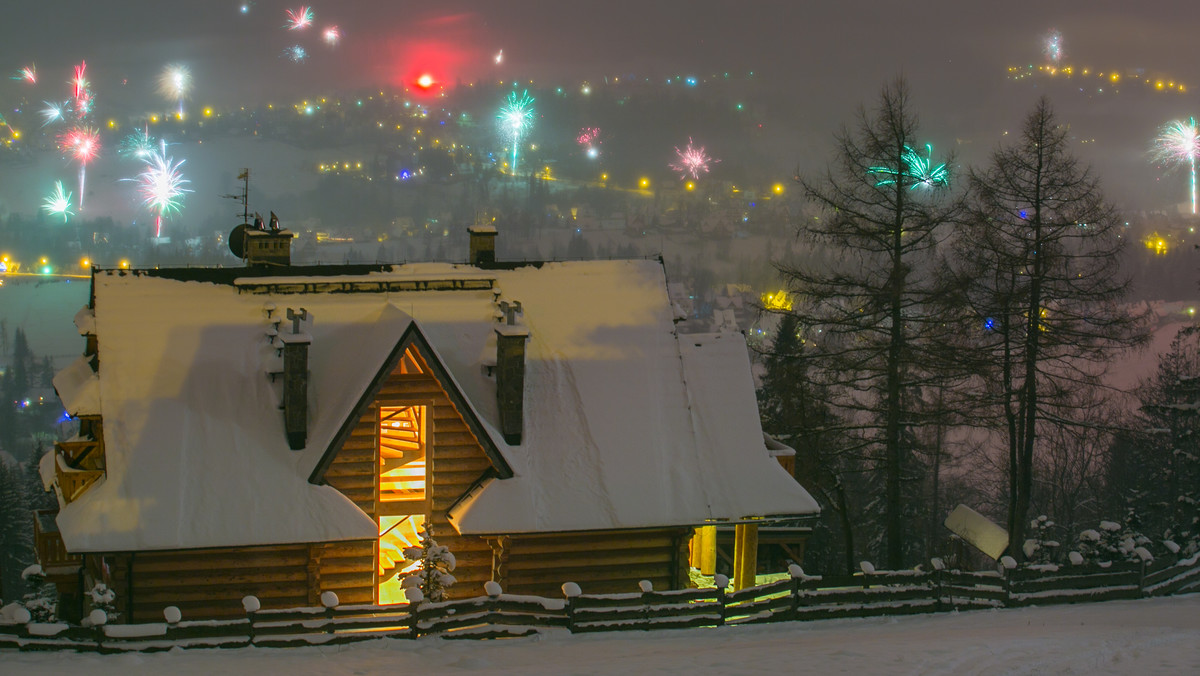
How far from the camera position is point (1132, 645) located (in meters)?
15.9

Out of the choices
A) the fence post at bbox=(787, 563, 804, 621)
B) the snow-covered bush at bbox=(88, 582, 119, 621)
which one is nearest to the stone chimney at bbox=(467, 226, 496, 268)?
the fence post at bbox=(787, 563, 804, 621)

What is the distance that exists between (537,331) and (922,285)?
9.84 meters

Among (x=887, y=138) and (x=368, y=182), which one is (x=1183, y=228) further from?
(x=368, y=182)

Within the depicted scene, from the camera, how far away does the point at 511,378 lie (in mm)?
19609

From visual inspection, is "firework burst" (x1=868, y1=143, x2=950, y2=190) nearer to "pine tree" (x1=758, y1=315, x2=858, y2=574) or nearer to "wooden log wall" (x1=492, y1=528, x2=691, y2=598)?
"pine tree" (x1=758, y1=315, x2=858, y2=574)

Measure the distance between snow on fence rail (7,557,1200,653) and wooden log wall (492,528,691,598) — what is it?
2020mm

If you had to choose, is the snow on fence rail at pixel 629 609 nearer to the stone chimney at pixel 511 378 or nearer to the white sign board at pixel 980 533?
the white sign board at pixel 980 533

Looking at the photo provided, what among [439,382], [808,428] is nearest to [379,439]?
[439,382]

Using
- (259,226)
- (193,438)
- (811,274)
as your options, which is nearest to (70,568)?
(193,438)

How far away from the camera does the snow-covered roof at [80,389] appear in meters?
18.5

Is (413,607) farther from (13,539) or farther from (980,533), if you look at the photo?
(13,539)

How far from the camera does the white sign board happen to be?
2230cm

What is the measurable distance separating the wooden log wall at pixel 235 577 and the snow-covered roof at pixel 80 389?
118 inches

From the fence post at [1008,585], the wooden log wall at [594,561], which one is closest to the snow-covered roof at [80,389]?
the wooden log wall at [594,561]
